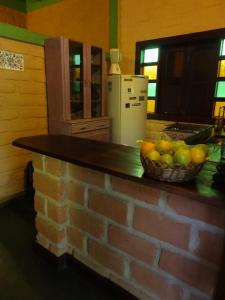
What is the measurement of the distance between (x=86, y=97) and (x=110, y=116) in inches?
20.3

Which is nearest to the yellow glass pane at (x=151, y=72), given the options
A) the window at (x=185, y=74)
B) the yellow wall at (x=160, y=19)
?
the window at (x=185, y=74)

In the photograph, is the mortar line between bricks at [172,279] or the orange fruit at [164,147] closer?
the orange fruit at [164,147]

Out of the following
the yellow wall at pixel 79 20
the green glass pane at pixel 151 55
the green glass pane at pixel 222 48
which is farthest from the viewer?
the yellow wall at pixel 79 20

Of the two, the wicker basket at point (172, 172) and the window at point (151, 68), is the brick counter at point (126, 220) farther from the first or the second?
the window at point (151, 68)

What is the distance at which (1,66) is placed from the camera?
88.4 inches

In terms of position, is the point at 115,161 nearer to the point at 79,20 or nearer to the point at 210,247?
the point at 210,247

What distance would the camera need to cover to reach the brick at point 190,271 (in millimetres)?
910

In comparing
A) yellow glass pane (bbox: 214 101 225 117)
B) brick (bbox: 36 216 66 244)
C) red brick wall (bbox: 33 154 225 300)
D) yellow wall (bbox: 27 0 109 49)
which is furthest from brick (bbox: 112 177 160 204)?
yellow wall (bbox: 27 0 109 49)

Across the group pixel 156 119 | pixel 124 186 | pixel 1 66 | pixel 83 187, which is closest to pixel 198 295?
pixel 124 186

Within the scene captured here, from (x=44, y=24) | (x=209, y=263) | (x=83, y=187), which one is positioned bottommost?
(x=209, y=263)

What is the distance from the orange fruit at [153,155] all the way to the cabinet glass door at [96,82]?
2475 mm

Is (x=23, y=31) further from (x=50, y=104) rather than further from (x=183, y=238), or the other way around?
(x=183, y=238)

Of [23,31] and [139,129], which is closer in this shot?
[23,31]

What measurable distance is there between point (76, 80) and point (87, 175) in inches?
79.5
